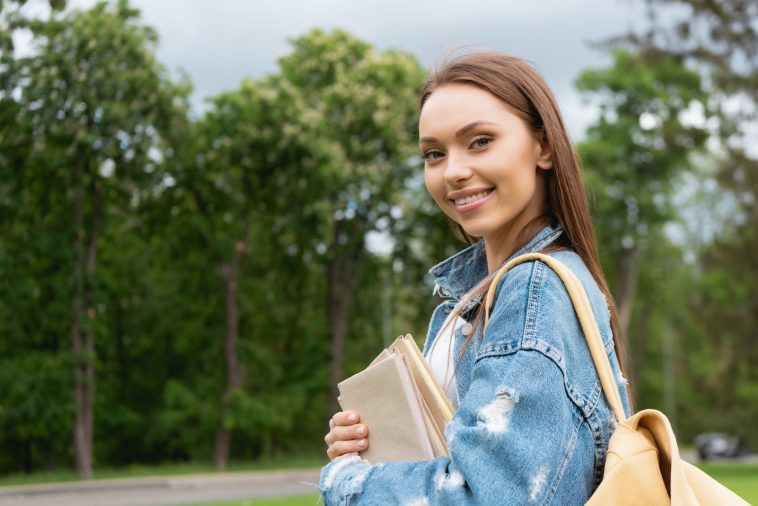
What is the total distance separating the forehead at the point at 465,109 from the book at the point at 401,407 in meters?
0.39

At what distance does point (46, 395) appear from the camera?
943 inches

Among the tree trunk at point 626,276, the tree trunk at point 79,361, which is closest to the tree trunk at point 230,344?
the tree trunk at point 79,361

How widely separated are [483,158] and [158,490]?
19.5 m

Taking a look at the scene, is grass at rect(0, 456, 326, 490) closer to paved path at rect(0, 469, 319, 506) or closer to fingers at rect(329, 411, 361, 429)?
paved path at rect(0, 469, 319, 506)

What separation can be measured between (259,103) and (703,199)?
26.1 metres

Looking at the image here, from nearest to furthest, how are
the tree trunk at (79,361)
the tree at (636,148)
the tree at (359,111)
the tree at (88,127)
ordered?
the tree at (88,127), the tree trunk at (79,361), the tree at (359,111), the tree at (636,148)

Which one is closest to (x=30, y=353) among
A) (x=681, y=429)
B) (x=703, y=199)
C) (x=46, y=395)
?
(x=46, y=395)

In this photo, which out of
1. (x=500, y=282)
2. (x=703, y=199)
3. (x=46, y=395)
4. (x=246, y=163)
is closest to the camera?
(x=500, y=282)

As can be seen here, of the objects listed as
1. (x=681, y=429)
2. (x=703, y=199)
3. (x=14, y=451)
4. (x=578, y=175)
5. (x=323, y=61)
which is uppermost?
(x=323, y=61)

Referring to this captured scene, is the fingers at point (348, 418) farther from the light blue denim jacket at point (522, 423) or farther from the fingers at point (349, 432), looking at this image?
the light blue denim jacket at point (522, 423)

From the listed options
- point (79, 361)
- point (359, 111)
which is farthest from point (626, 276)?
point (79, 361)

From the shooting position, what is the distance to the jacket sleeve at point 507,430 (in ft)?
4.63

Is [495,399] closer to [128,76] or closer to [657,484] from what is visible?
[657,484]

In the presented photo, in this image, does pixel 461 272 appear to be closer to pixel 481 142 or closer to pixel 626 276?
pixel 481 142
